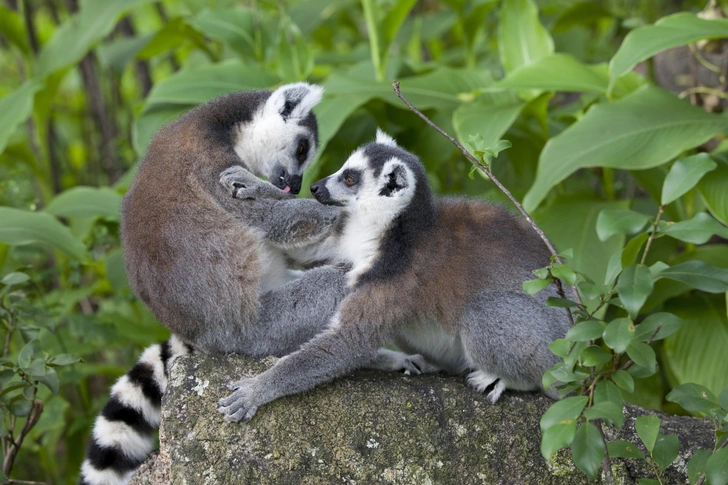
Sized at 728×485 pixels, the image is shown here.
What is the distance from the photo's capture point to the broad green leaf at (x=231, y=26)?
19.9ft

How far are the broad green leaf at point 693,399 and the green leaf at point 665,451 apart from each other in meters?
0.13

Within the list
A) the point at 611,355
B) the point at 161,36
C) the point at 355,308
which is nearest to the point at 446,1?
the point at 161,36

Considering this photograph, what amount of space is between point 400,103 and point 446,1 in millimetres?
1604

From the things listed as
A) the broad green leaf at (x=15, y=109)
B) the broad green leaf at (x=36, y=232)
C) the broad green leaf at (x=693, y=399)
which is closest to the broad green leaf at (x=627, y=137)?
the broad green leaf at (x=693, y=399)

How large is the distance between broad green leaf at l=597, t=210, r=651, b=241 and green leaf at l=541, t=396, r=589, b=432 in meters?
0.51

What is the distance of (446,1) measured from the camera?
6.47 meters

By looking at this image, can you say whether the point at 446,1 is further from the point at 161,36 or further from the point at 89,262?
the point at 89,262

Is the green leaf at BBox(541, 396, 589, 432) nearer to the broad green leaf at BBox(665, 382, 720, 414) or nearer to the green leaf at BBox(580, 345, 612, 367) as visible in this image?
the green leaf at BBox(580, 345, 612, 367)

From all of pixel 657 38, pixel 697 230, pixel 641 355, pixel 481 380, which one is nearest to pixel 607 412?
pixel 641 355

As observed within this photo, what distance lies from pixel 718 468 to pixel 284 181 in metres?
2.50

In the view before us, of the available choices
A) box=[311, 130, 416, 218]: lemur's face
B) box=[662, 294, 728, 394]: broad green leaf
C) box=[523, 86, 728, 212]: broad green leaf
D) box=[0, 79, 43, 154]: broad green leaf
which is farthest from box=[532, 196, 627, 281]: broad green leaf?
box=[0, 79, 43, 154]: broad green leaf

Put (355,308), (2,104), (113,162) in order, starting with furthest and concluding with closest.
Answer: (113,162), (2,104), (355,308)

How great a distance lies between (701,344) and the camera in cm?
448

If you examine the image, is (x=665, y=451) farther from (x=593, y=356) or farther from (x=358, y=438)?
(x=358, y=438)
